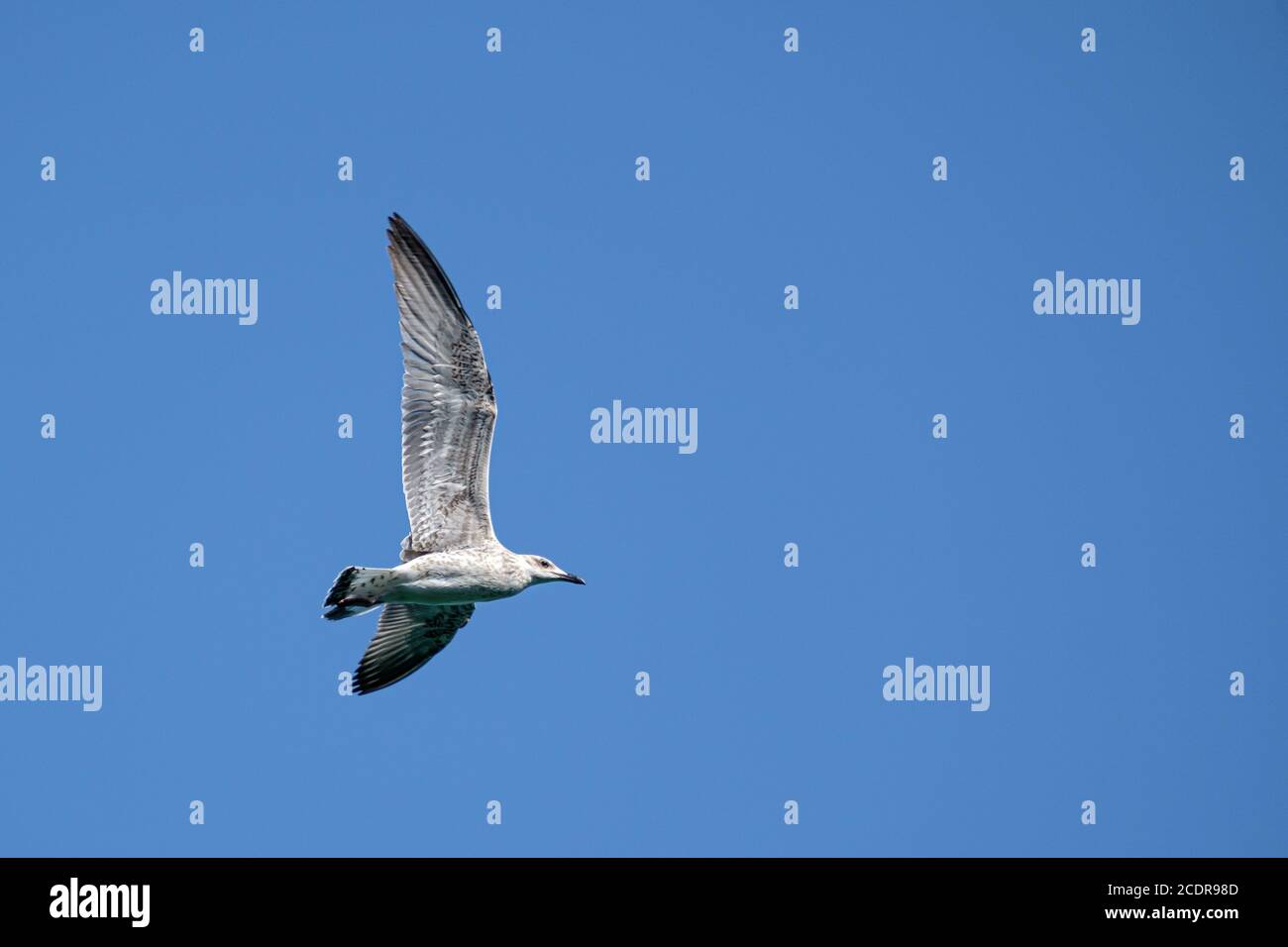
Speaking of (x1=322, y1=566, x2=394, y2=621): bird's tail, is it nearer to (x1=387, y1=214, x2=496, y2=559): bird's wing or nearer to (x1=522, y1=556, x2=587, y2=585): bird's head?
(x1=387, y1=214, x2=496, y2=559): bird's wing

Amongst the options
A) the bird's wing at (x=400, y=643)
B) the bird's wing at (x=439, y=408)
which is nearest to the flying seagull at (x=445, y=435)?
the bird's wing at (x=439, y=408)

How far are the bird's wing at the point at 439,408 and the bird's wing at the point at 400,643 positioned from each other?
1.58 metres

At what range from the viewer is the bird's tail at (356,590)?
55.8ft

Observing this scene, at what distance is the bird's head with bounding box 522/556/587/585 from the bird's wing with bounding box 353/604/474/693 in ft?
4.92

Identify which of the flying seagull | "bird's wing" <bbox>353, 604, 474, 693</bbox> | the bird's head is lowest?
"bird's wing" <bbox>353, 604, 474, 693</bbox>

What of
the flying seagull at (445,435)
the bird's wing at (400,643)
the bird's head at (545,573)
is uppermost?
the flying seagull at (445,435)

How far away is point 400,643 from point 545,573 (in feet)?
7.89

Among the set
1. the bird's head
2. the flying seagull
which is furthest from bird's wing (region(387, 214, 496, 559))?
the bird's head

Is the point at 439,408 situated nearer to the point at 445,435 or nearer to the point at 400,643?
the point at 445,435

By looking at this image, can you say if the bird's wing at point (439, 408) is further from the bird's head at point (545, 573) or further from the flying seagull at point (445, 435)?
the bird's head at point (545, 573)

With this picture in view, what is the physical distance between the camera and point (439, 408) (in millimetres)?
17797

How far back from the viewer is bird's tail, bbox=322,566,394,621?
670 inches

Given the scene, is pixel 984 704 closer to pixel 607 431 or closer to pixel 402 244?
pixel 607 431
